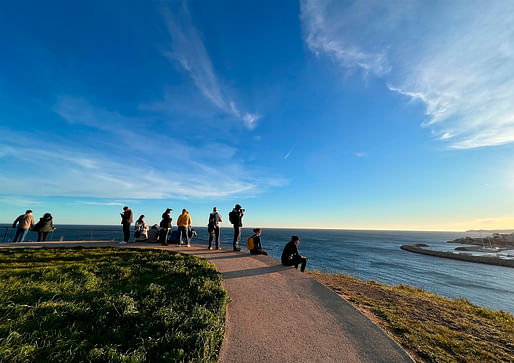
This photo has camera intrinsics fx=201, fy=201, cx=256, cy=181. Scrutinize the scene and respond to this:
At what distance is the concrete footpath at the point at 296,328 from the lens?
9.52ft

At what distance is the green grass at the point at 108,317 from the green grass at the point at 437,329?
347cm

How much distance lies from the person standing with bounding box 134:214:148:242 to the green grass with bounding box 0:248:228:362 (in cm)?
823

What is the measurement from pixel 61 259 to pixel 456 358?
11327 mm

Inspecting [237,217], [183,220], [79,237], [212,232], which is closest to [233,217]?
[237,217]

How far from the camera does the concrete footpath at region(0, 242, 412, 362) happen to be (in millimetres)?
2902

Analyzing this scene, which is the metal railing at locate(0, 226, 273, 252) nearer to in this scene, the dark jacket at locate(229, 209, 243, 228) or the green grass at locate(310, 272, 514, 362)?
the dark jacket at locate(229, 209, 243, 228)

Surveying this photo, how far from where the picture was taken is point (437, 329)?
4289 millimetres

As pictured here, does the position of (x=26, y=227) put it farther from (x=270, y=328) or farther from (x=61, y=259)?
(x=270, y=328)

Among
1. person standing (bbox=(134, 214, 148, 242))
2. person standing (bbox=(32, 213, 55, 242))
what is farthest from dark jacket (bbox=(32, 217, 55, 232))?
person standing (bbox=(134, 214, 148, 242))

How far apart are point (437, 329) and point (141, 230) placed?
593 inches

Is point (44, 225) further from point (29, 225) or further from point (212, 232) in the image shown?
point (212, 232)

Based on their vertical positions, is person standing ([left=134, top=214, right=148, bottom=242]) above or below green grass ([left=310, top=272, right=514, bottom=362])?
above

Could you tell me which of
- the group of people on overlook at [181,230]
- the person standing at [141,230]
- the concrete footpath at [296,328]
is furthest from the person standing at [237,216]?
the person standing at [141,230]

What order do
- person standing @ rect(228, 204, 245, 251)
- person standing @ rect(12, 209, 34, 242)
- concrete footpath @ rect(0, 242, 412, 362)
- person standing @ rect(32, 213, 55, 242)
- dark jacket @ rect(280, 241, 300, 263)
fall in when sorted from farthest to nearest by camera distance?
person standing @ rect(32, 213, 55, 242) < person standing @ rect(12, 209, 34, 242) < person standing @ rect(228, 204, 245, 251) < dark jacket @ rect(280, 241, 300, 263) < concrete footpath @ rect(0, 242, 412, 362)
